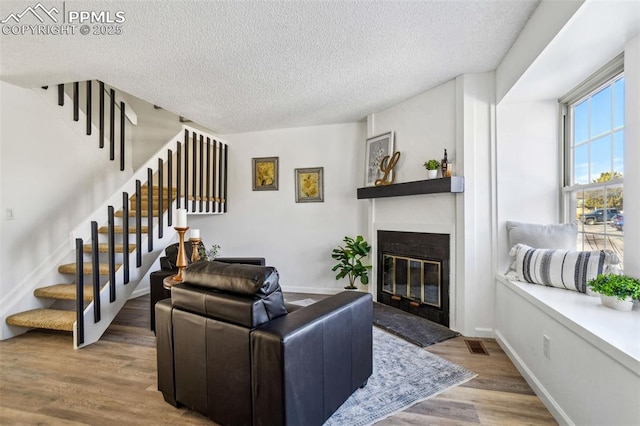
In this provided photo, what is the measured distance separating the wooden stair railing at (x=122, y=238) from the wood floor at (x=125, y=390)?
242mm

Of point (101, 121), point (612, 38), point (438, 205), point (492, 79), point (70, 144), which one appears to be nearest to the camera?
point (612, 38)

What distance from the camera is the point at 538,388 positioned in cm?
184

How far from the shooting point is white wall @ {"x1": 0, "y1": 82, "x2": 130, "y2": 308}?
2.82 metres

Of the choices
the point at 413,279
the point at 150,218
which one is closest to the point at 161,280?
the point at 150,218

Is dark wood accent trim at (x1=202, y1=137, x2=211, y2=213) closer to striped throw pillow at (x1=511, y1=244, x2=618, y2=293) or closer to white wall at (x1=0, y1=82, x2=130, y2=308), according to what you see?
white wall at (x1=0, y1=82, x2=130, y2=308)

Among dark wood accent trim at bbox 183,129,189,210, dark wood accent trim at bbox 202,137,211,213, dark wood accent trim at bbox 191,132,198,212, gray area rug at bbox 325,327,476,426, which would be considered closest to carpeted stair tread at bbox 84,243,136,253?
dark wood accent trim at bbox 183,129,189,210

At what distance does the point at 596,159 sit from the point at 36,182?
16.4 feet

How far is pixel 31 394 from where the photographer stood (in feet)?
6.27

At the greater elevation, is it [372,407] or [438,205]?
[438,205]

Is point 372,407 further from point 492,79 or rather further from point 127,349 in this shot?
point 492,79

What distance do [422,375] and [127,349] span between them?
94.5 inches

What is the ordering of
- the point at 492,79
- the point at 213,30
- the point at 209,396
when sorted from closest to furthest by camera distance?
the point at 209,396 → the point at 213,30 → the point at 492,79

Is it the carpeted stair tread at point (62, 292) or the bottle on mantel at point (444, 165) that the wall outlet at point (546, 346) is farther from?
the carpeted stair tread at point (62, 292)

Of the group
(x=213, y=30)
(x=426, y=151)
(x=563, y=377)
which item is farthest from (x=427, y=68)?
(x=563, y=377)
